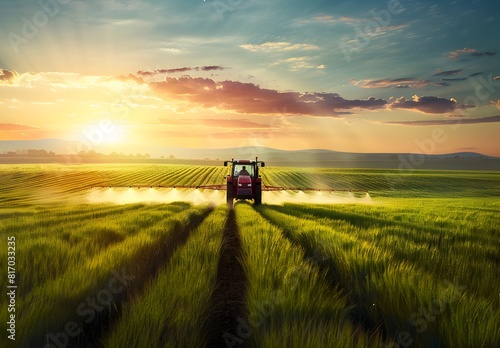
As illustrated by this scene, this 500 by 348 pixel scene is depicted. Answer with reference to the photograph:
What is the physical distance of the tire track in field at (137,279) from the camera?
4.07 metres

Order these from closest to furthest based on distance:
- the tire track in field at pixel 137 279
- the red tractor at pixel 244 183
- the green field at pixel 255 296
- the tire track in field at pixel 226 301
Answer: the green field at pixel 255 296
the tire track in field at pixel 137 279
the tire track in field at pixel 226 301
the red tractor at pixel 244 183

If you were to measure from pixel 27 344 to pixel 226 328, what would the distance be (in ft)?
7.40

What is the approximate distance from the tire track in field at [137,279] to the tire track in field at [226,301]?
3.43 feet

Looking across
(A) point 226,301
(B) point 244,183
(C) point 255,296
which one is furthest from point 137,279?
(B) point 244,183

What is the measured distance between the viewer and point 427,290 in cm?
410

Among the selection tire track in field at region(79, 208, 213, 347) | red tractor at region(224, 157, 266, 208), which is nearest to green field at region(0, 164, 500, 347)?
tire track in field at region(79, 208, 213, 347)

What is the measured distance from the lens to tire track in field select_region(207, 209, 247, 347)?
14.5 feet

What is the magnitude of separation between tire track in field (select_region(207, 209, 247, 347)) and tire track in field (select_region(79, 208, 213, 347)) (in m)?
1.05

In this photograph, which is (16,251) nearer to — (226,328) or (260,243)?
(226,328)

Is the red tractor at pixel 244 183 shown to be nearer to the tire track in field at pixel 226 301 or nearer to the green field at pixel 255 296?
the tire track in field at pixel 226 301

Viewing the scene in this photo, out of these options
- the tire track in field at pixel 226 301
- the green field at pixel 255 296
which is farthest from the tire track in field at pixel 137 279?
the tire track in field at pixel 226 301

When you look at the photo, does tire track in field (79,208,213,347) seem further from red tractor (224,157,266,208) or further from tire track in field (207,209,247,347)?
red tractor (224,157,266,208)

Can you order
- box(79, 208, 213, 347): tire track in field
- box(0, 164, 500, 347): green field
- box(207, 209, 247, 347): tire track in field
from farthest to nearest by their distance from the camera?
box(207, 209, 247, 347): tire track in field, box(79, 208, 213, 347): tire track in field, box(0, 164, 500, 347): green field

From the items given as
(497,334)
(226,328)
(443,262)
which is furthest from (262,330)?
(443,262)
